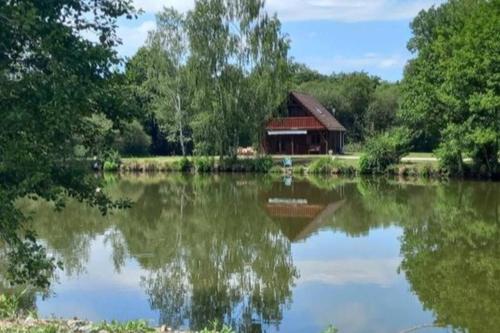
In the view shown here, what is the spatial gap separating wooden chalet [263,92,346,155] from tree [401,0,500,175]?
520 inches

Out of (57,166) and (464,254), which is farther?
(464,254)

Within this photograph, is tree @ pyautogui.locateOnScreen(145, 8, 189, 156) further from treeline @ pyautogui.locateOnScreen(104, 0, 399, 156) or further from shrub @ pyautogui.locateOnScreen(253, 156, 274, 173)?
shrub @ pyautogui.locateOnScreen(253, 156, 274, 173)

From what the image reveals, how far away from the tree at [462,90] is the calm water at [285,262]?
676 cm

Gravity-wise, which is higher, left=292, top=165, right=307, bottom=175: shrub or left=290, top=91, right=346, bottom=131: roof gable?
left=290, top=91, right=346, bottom=131: roof gable

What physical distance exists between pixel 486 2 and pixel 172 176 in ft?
70.0

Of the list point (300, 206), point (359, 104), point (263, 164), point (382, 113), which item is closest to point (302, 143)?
point (263, 164)

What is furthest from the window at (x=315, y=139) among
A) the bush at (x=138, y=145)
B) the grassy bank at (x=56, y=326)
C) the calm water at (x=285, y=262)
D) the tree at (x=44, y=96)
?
the grassy bank at (x=56, y=326)

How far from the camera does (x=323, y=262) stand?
1459 centimetres

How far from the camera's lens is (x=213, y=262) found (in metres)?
14.3

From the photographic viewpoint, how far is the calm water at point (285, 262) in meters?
10.1

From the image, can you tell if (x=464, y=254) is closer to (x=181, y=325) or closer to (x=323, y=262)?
(x=323, y=262)

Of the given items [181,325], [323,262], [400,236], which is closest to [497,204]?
[400,236]

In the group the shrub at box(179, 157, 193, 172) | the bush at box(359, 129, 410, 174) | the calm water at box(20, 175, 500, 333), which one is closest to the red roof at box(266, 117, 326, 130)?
the shrub at box(179, 157, 193, 172)

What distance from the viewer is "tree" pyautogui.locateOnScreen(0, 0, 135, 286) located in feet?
21.8
